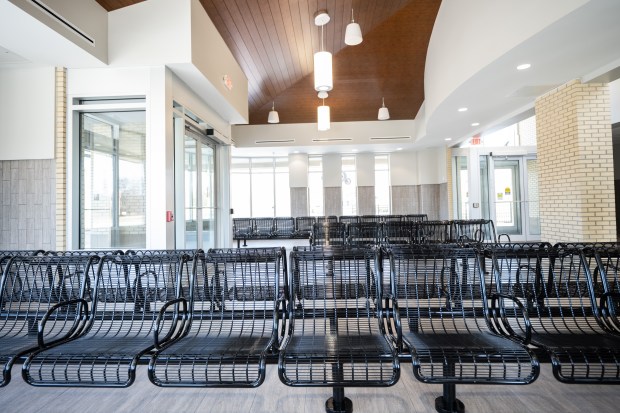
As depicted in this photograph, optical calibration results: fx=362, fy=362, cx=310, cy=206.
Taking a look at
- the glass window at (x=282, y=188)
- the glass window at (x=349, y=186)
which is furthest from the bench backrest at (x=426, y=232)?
the glass window at (x=282, y=188)

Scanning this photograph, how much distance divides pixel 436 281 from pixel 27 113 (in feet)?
16.9

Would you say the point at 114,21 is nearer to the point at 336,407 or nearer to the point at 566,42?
the point at 336,407

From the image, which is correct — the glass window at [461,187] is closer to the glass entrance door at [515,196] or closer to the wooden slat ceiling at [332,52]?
the glass entrance door at [515,196]

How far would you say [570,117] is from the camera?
17.8 feet

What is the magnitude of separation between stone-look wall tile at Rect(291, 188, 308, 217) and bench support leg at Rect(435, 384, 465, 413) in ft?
33.9

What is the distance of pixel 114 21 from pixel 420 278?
4.62 meters

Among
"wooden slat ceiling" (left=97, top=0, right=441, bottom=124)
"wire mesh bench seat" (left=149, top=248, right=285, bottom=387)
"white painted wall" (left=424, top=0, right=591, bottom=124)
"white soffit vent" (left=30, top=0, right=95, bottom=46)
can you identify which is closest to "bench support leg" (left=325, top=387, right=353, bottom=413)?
"wire mesh bench seat" (left=149, top=248, right=285, bottom=387)

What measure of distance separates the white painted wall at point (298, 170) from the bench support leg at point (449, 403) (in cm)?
1039

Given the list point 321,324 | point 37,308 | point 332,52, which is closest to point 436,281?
point 321,324

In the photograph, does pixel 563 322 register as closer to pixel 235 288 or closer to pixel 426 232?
pixel 235 288

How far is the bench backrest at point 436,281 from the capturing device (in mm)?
2432

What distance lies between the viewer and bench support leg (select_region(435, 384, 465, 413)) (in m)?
2.23

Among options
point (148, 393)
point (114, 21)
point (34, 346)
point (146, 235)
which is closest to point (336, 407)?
point (148, 393)

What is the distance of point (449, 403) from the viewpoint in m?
2.24
